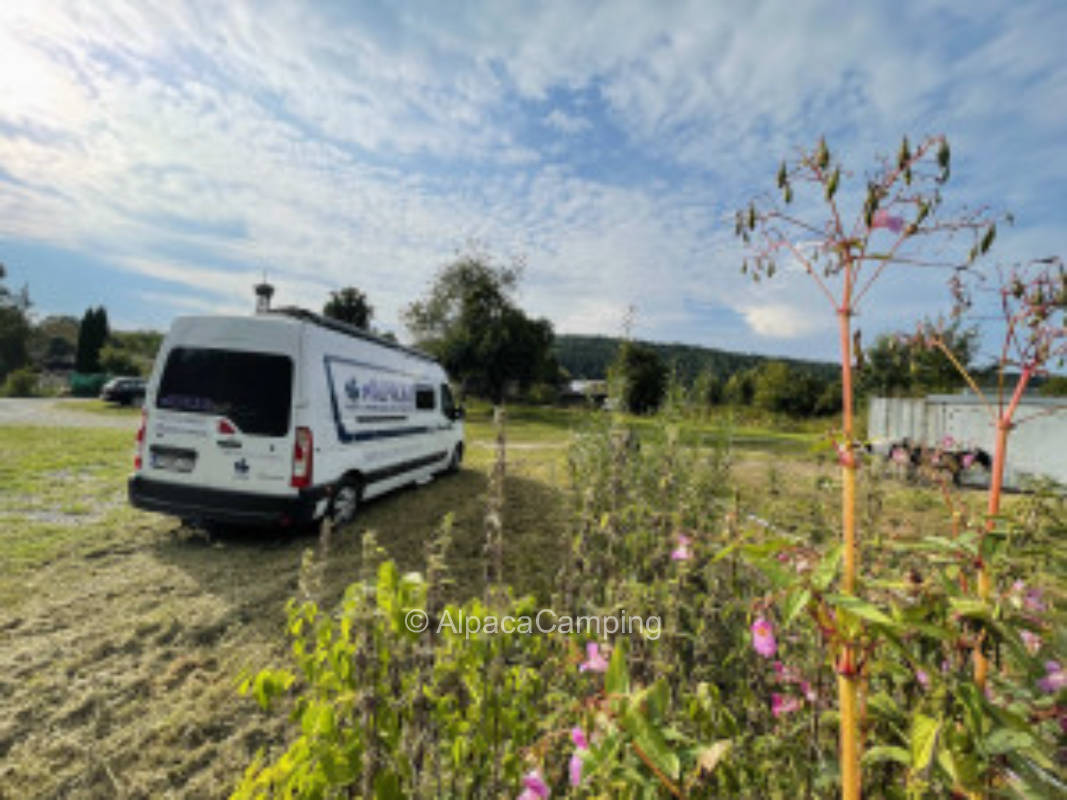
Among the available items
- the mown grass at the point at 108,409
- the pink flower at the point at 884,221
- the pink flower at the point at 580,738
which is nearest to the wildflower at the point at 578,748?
the pink flower at the point at 580,738

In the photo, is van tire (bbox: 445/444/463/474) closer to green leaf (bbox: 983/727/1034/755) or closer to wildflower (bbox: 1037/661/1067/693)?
wildflower (bbox: 1037/661/1067/693)

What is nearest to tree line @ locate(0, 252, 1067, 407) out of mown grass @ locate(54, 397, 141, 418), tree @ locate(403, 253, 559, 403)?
tree @ locate(403, 253, 559, 403)

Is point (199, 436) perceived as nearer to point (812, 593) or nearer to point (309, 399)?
point (309, 399)

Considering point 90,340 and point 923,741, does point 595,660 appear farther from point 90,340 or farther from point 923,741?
point 90,340

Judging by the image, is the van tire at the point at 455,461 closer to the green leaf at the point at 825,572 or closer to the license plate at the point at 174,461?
the license plate at the point at 174,461

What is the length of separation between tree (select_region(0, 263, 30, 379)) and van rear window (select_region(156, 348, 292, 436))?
6164 cm

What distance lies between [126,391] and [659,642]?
109 ft

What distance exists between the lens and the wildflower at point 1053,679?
1.03m

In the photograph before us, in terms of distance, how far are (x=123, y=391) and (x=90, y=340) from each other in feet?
105

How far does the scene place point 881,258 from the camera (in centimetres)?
84

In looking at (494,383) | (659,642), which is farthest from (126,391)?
(659,642)

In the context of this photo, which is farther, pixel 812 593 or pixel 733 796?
pixel 733 796

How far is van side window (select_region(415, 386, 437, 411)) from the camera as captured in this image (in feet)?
28.8

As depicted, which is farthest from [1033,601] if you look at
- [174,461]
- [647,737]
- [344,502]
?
[174,461]
